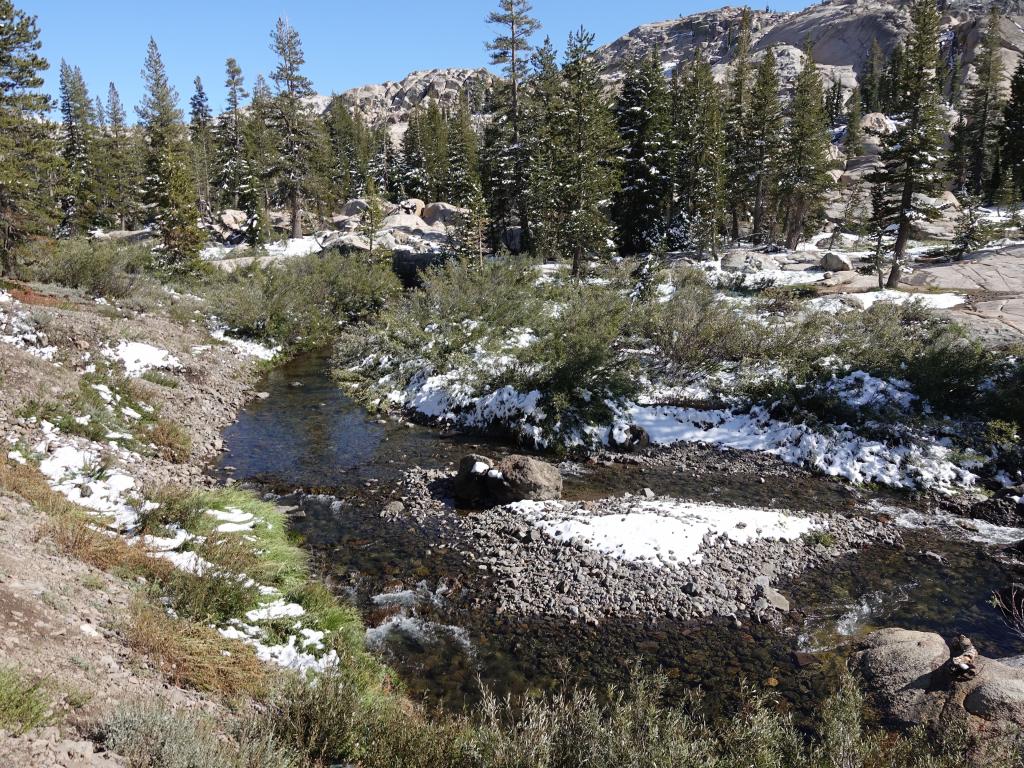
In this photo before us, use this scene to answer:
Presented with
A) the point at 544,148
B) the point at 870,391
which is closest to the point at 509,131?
the point at 544,148

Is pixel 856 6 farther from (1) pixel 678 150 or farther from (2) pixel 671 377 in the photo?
(2) pixel 671 377

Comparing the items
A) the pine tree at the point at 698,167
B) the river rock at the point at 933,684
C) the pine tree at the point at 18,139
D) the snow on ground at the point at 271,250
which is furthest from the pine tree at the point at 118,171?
the river rock at the point at 933,684

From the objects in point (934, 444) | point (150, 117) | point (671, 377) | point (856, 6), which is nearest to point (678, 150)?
point (671, 377)

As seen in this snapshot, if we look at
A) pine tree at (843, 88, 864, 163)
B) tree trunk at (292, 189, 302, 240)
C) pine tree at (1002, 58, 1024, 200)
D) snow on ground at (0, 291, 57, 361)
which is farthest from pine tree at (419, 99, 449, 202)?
snow on ground at (0, 291, 57, 361)

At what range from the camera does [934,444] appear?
52.9 feet

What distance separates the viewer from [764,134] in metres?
41.4

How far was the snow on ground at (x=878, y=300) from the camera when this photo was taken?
25.2 meters

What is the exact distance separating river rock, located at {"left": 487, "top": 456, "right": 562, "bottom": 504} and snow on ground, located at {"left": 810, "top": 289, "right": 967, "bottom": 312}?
58.3 feet

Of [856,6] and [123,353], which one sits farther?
[856,6]

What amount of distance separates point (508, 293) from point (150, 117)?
1937 inches

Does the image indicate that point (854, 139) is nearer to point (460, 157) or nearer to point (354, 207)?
point (460, 157)

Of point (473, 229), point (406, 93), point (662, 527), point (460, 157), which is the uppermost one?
point (406, 93)

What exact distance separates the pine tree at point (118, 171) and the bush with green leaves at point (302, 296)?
32.2 meters

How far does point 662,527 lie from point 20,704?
1004cm
